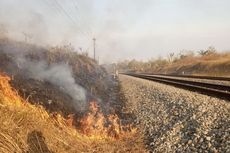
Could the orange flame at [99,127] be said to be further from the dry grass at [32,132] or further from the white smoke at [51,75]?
the white smoke at [51,75]

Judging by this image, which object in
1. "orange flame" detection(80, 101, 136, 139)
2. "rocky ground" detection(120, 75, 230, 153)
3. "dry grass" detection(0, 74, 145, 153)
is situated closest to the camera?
"dry grass" detection(0, 74, 145, 153)

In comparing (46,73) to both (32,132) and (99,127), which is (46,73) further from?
(32,132)

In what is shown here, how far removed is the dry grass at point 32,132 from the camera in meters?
7.00

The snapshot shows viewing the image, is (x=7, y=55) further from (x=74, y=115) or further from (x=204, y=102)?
(x=204, y=102)

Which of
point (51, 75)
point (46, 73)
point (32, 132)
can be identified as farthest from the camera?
point (51, 75)

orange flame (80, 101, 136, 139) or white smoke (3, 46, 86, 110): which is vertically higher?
white smoke (3, 46, 86, 110)

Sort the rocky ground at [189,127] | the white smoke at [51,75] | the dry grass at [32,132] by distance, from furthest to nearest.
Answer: the white smoke at [51,75] < the rocky ground at [189,127] < the dry grass at [32,132]

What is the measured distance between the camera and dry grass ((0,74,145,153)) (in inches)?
276

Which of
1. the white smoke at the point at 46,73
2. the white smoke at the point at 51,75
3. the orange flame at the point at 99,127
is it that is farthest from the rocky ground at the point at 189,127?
the white smoke at the point at 51,75

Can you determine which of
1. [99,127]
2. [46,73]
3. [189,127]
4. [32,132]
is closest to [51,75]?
[46,73]

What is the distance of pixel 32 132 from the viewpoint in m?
7.59

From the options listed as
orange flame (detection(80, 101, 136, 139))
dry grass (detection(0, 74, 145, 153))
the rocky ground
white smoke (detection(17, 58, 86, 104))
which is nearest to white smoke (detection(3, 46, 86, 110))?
white smoke (detection(17, 58, 86, 104))

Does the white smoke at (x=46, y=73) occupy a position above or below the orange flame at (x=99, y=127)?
above

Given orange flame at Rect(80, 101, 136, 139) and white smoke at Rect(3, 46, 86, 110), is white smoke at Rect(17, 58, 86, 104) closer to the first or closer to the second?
white smoke at Rect(3, 46, 86, 110)
